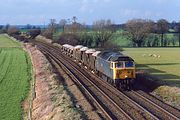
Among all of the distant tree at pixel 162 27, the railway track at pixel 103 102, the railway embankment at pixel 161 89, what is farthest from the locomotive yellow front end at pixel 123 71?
the distant tree at pixel 162 27

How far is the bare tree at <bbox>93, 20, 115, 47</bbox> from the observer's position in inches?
5064

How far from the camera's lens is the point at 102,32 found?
13300 centimetres

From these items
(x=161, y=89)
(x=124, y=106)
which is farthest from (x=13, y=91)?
(x=161, y=89)

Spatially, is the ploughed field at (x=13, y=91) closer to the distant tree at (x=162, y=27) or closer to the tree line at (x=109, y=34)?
the tree line at (x=109, y=34)

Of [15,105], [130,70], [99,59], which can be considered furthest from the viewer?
[99,59]

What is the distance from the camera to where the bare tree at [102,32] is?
128625 mm

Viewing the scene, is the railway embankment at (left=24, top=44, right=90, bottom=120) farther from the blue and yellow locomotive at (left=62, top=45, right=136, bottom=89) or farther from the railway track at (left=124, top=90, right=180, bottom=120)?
the blue and yellow locomotive at (left=62, top=45, right=136, bottom=89)

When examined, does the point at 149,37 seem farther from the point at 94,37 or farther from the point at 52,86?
the point at 52,86

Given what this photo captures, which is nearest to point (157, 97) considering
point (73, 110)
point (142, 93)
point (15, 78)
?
point (142, 93)

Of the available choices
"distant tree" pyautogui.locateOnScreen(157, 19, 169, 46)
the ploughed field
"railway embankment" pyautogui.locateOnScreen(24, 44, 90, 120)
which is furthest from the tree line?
"railway embankment" pyautogui.locateOnScreen(24, 44, 90, 120)

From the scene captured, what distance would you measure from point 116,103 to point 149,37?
111404 millimetres

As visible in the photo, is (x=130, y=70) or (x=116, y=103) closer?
(x=116, y=103)

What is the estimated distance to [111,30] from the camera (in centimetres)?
13800

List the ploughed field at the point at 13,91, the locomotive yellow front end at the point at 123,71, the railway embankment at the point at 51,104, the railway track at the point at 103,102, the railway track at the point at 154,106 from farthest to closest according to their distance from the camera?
the locomotive yellow front end at the point at 123,71, the ploughed field at the point at 13,91, the railway track at the point at 103,102, the railway track at the point at 154,106, the railway embankment at the point at 51,104
